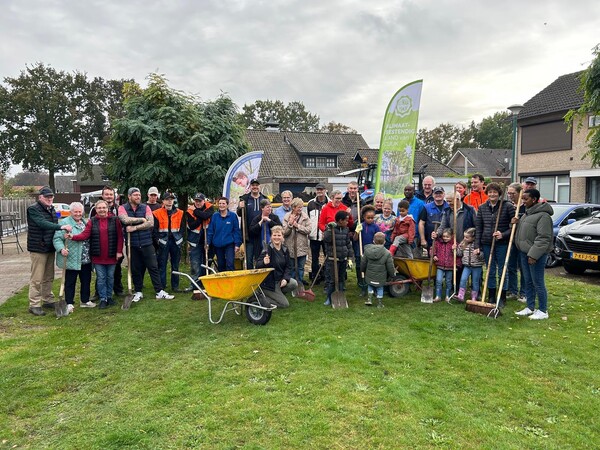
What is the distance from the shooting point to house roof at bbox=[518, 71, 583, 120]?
2292 cm

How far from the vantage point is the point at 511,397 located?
3.80 meters

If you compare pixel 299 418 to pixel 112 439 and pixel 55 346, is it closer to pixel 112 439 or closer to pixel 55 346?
pixel 112 439

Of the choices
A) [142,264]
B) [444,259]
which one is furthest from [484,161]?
[142,264]

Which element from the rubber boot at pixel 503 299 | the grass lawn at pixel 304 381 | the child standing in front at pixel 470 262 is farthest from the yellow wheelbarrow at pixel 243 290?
the rubber boot at pixel 503 299

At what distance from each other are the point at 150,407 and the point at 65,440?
25.8 inches

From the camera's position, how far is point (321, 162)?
34.8 metres


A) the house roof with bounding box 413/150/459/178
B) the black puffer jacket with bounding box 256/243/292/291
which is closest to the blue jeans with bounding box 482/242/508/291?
the black puffer jacket with bounding box 256/243/292/291

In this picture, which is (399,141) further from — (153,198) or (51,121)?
(51,121)

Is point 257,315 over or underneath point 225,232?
underneath

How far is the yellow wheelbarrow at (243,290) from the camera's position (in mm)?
5449

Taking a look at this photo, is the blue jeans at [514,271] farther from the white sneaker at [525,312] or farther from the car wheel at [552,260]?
the car wheel at [552,260]

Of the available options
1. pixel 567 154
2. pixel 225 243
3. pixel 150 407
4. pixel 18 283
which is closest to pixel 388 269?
pixel 225 243

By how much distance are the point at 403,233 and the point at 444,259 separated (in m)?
0.78

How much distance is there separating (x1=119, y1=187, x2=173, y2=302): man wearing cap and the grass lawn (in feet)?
3.81
